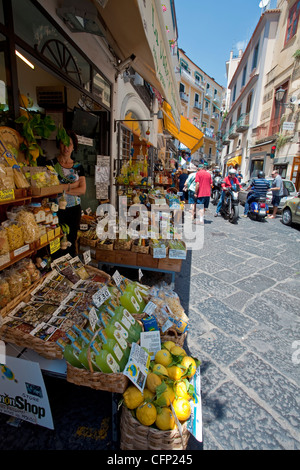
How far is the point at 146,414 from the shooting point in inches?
54.8

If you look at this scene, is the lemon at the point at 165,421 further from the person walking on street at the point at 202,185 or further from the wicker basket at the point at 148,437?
the person walking on street at the point at 202,185

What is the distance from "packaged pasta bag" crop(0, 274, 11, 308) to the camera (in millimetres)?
1803

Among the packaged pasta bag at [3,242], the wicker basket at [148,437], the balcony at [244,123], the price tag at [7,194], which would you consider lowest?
the wicker basket at [148,437]

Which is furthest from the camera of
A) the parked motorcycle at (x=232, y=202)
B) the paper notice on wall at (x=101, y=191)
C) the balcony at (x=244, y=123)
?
the balcony at (x=244, y=123)

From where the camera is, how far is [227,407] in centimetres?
189

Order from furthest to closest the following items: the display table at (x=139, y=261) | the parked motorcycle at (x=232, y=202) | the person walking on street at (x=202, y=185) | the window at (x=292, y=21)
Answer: the window at (x=292, y=21) < the parked motorcycle at (x=232, y=202) < the person walking on street at (x=202, y=185) < the display table at (x=139, y=261)

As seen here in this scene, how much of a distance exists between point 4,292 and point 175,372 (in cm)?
145

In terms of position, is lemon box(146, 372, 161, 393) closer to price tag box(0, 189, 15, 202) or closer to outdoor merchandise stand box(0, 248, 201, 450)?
outdoor merchandise stand box(0, 248, 201, 450)

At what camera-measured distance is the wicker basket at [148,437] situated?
4.43 ft

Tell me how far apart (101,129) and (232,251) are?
391cm

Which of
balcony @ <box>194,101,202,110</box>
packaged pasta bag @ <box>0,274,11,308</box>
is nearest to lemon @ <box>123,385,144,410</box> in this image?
packaged pasta bag @ <box>0,274,11,308</box>

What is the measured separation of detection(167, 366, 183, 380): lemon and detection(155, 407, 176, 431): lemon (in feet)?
0.86

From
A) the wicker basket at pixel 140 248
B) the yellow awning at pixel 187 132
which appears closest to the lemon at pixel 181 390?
the wicker basket at pixel 140 248
